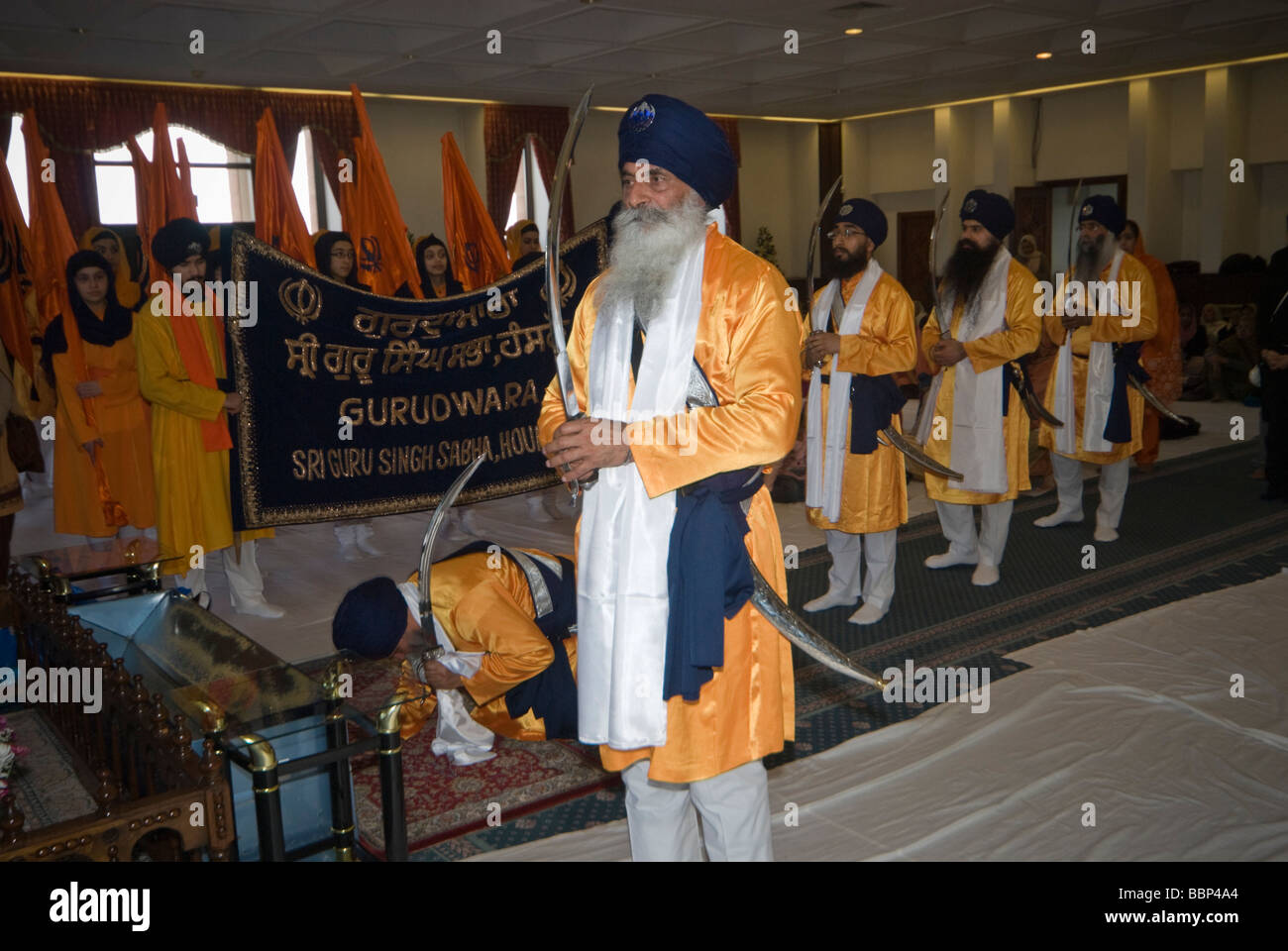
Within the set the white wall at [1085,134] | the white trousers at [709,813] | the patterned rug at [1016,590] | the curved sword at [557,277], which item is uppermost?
the white wall at [1085,134]

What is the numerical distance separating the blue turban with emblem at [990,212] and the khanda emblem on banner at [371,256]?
2939 millimetres

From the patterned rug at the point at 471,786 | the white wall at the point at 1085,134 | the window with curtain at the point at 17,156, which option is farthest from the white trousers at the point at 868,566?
the white wall at the point at 1085,134

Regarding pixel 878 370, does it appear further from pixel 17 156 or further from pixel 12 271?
pixel 17 156

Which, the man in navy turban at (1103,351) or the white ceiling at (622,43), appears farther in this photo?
the white ceiling at (622,43)

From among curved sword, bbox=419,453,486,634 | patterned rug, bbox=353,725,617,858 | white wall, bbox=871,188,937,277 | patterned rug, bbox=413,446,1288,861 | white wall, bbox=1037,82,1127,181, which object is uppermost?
white wall, bbox=1037,82,1127,181

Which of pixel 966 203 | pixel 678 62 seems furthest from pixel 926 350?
pixel 678 62

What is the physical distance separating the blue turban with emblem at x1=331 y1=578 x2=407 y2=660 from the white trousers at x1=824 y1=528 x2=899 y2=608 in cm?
192

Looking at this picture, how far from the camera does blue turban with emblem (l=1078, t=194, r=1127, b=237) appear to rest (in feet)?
16.1

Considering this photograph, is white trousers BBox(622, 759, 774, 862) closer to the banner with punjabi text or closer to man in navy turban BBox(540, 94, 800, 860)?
man in navy turban BBox(540, 94, 800, 860)

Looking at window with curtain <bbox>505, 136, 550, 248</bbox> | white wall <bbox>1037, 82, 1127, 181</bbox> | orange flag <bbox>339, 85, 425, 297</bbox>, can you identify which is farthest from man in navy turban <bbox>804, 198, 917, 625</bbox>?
white wall <bbox>1037, 82, 1127, 181</bbox>

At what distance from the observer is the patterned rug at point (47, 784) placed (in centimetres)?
219

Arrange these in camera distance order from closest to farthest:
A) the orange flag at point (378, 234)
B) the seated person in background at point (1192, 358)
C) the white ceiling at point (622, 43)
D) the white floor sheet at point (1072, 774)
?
1. the white floor sheet at point (1072, 774)
2. the orange flag at point (378, 234)
3. the white ceiling at point (622, 43)
4. the seated person in background at point (1192, 358)

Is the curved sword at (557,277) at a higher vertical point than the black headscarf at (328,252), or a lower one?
lower

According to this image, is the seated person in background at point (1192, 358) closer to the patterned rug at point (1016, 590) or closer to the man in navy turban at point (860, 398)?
the patterned rug at point (1016, 590)
